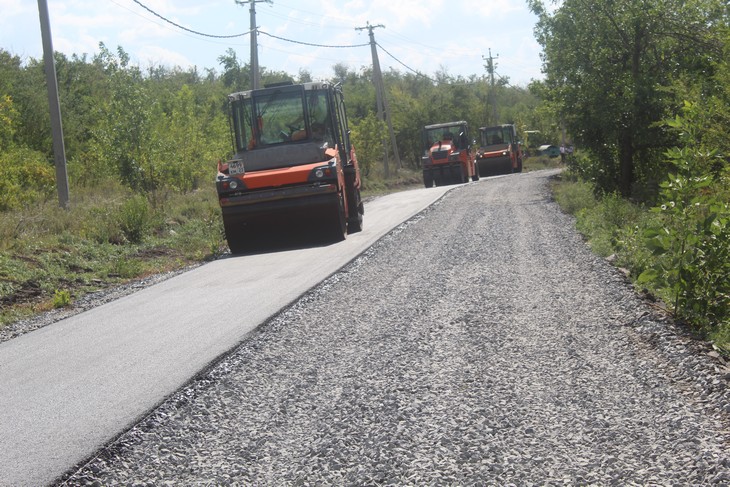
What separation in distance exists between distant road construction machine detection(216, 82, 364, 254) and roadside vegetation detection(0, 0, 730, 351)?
147cm

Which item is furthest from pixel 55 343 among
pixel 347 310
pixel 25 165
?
pixel 25 165

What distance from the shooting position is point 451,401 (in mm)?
5719

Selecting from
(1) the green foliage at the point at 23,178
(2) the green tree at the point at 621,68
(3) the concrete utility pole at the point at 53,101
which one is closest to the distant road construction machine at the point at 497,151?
(2) the green tree at the point at 621,68

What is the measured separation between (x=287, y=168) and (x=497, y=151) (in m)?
33.9

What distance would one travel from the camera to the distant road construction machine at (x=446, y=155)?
132 feet

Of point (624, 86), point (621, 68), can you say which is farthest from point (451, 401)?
point (621, 68)

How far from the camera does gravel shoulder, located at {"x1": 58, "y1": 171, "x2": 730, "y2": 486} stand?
462 centimetres

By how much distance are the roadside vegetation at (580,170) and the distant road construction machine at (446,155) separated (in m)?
6.18

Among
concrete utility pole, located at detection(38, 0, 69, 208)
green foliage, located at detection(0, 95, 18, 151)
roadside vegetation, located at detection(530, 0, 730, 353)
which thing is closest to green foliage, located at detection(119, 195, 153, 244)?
concrete utility pole, located at detection(38, 0, 69, 208)

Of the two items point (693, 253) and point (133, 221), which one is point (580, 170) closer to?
point (133, 221)

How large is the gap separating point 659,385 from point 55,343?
19.9 feet

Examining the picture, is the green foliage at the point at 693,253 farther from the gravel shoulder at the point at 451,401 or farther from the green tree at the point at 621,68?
the green tree at the point at 621,68

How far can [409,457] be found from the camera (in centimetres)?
477

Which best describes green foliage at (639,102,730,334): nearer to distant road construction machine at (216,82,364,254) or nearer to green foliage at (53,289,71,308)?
green foliage at (53,289,71,308)
